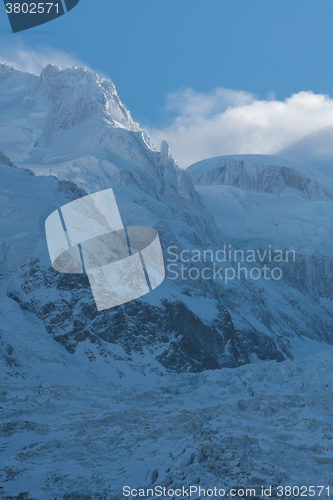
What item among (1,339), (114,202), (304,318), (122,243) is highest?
(114,202)

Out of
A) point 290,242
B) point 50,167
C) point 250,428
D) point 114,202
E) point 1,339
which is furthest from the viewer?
point 290,242

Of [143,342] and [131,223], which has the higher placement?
[131,223]

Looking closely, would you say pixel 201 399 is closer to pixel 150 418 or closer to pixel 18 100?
pixel 150 418

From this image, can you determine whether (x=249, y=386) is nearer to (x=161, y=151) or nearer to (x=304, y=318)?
(x=304, y=318)

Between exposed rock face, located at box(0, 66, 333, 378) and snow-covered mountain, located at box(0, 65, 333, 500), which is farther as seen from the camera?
exposed rock face, located at box(0, 66, 333, 378)

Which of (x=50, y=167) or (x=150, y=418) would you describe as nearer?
(x=150, y=418)

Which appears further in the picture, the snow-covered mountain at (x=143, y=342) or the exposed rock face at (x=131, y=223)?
the exposed rock face at (x=131, y=223)

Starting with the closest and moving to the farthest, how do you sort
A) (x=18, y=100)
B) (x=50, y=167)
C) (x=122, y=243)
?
1. (x=122, y=243)
2. (x=50, y=167)
3. (x=18, y=100)

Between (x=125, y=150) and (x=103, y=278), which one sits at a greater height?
(x=125, y=150)

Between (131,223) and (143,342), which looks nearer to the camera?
(143,342)

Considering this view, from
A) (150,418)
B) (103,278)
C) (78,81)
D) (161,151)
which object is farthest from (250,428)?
(78,81)

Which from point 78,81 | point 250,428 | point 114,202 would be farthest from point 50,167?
point 250,428
